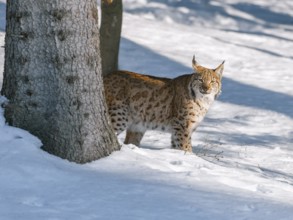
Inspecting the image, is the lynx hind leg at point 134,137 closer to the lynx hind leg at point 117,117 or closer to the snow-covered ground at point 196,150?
the snow-covered ground at point 196,150

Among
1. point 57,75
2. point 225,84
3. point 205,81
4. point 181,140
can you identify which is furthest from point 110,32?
point 57,75

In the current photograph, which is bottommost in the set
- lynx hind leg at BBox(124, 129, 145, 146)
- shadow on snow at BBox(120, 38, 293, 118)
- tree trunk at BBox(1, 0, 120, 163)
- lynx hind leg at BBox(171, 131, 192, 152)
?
shadow on snow at BBox(120, 38, 293, 118)

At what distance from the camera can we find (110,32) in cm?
1017

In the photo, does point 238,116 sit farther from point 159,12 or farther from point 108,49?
point 159,12

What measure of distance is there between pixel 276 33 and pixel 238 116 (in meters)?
7.56

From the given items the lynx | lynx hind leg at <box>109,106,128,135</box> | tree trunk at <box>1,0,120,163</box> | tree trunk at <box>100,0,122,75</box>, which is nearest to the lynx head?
the lynx

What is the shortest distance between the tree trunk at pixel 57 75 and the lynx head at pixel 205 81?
2533 mm

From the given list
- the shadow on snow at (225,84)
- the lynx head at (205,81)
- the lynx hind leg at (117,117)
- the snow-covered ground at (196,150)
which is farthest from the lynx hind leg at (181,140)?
the shadow on snow at (225,84)

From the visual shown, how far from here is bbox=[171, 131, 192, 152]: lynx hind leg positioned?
8102 mm

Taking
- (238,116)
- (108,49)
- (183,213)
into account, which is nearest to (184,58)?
(238,116)

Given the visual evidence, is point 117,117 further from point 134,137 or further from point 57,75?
point 57,75

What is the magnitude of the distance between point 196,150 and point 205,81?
105 centimetres

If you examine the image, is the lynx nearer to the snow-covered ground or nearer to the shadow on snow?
the snow-covered ground

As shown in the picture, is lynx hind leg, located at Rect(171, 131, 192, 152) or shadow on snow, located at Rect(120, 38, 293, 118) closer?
lynx hind leg, located at Rect(171, 131, 192, 152)
